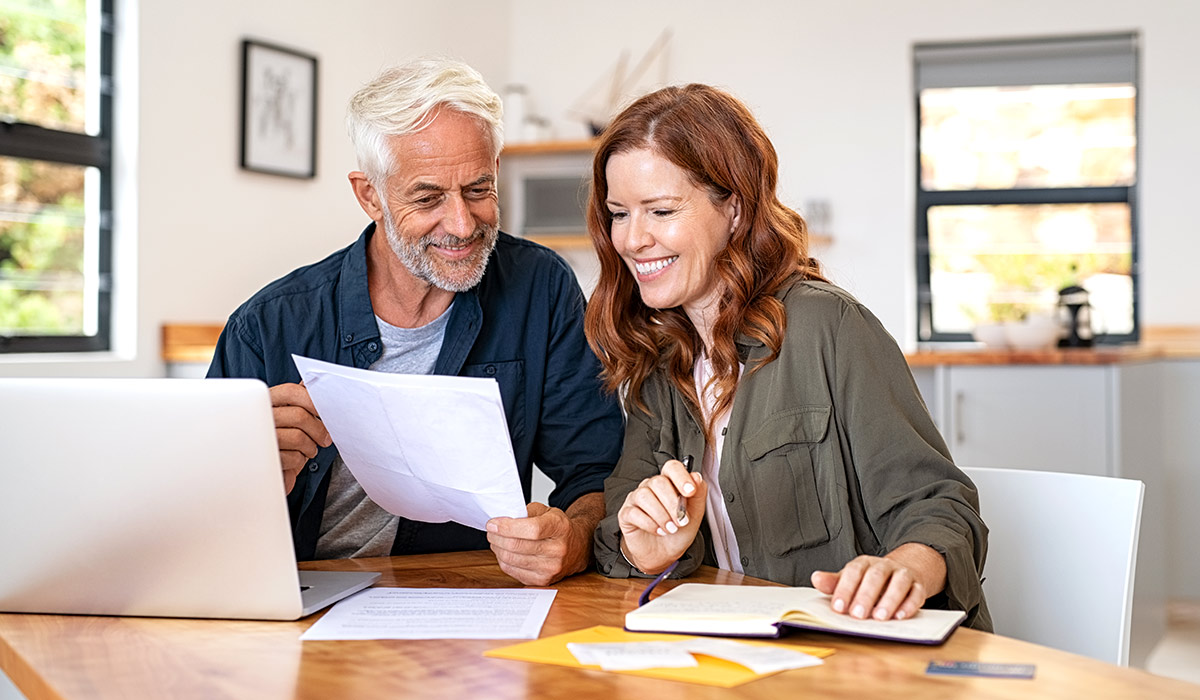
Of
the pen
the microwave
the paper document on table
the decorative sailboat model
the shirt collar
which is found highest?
the decorative sailboat model

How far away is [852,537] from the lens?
1489 millimetres

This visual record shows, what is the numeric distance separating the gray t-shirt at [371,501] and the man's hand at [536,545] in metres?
0.47

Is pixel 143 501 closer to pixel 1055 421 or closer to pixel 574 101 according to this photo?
pixel 1055 421

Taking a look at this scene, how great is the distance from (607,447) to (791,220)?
445 millimetres

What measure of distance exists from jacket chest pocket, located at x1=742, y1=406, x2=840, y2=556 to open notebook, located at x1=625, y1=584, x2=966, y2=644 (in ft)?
1.08

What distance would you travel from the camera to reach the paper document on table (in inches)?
46.8

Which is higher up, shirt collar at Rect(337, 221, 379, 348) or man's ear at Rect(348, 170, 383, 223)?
man's ear at Rect(348, 170, 383, 223)

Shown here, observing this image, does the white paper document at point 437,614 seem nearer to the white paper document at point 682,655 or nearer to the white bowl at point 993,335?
the white paper document at point 682,655

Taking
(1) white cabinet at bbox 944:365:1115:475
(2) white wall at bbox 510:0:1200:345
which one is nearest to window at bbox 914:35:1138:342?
(2) white wall at bbox 510:0:1200:345

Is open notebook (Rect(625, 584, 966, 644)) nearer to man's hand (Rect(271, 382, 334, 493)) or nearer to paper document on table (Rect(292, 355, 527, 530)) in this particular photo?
paper document on table (Rect(292, 355, 527, 530))

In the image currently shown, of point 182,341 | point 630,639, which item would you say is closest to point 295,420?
point 630,639

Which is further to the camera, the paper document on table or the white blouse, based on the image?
the white blouse

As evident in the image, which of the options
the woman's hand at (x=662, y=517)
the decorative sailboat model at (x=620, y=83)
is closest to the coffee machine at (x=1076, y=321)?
the decorative sailboat model at (x=620, y=83)

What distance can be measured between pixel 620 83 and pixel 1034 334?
233 cm
